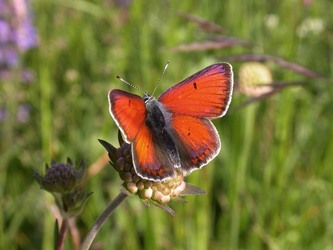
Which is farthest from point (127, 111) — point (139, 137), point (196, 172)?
point (196, 172)

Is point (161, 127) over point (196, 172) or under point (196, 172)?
over

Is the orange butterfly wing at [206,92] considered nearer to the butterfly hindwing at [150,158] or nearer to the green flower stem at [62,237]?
the butterfly hindwing at [150,158]

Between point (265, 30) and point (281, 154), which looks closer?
point (281, 154)

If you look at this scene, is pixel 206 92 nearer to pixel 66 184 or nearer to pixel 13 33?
pixel 66 184

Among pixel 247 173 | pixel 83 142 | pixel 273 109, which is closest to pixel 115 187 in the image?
pixel 83 142

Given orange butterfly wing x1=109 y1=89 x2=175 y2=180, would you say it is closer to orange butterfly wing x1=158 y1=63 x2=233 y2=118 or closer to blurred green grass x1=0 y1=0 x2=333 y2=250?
orange butterfly wing x1=158 y1=63 x2=233 y2=118

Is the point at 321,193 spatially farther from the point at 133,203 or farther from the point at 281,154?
the point at 133,203
